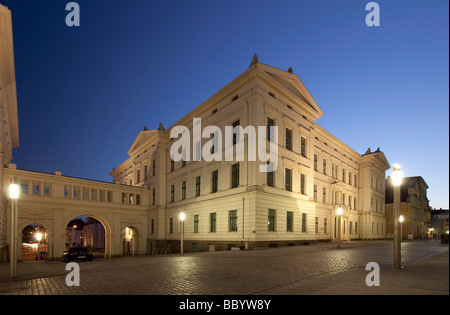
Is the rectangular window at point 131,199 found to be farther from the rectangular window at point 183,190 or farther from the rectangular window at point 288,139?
the rectangular window at point 288,139

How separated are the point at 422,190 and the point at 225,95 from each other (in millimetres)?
85738

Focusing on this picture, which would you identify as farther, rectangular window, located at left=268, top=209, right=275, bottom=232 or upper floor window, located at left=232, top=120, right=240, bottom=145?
upper floor window, located at left=232, top=120, right=240, bottom=145

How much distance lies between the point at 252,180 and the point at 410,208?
6196 cm

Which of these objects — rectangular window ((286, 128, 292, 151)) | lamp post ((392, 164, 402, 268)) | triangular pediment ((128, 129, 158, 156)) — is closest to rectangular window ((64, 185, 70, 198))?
triangular pediment ((128, 129, 158, 156))

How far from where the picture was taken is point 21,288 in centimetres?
950

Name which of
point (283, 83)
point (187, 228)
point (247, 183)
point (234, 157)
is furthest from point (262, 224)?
point (283, 83)

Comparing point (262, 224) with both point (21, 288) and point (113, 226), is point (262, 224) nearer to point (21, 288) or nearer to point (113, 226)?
point (21, 288)

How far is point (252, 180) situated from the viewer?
91.3 feet

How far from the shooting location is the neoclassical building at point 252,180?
28688 mm

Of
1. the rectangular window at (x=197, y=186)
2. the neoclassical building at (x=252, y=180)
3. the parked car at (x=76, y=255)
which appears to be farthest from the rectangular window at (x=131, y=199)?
the parked car at (x=76, y=255)

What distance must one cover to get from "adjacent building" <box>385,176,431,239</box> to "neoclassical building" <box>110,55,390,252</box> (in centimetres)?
1794

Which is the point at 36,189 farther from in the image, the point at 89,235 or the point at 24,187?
the point at 89,235

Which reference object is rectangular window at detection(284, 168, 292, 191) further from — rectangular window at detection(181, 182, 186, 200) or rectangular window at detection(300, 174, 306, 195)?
rectangular window at detection(181, 182, 186, 200)

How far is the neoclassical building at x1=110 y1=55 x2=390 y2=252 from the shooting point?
2869cm
